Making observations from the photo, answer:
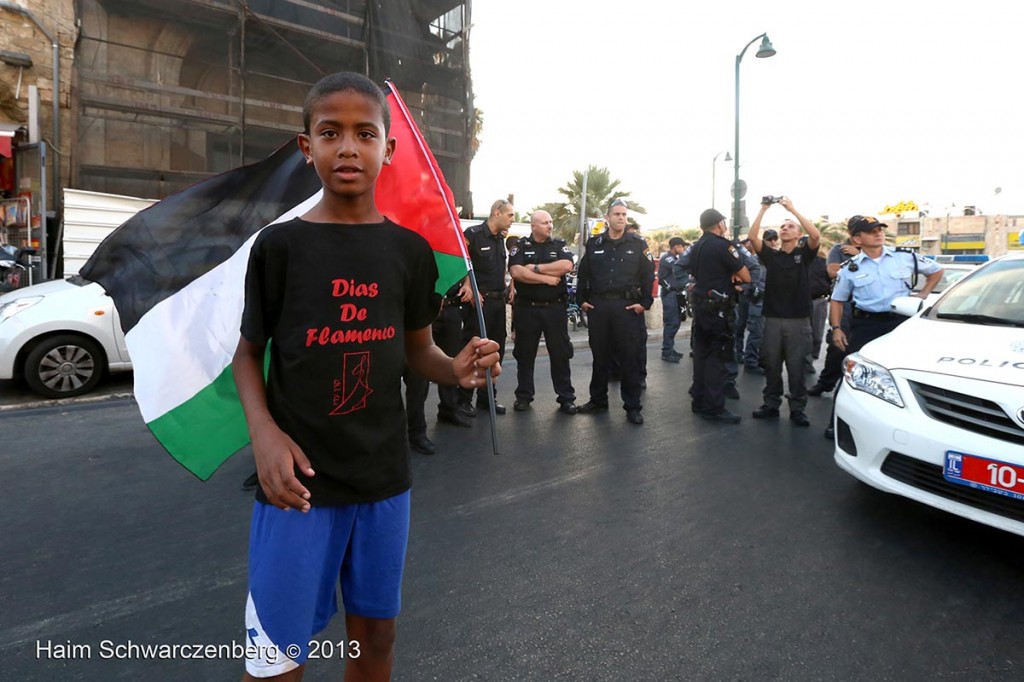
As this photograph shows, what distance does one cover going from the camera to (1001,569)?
3.05m

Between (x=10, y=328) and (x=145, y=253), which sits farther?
(x=10, y=328)

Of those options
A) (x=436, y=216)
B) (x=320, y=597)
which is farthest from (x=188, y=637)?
(x=436, y=216)

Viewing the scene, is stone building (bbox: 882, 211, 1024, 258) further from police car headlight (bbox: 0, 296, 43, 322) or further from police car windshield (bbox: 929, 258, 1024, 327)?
police car headlight (bbox: 0, 296, 43, 322)

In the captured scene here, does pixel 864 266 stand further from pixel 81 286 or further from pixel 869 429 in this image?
pixel 81 286

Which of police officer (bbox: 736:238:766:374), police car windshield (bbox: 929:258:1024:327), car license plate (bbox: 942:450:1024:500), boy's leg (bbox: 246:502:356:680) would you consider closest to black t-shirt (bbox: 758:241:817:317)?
police car windshield (bbox: 929:258:1024:327)

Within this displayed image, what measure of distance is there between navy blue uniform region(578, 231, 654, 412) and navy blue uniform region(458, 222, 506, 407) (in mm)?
919

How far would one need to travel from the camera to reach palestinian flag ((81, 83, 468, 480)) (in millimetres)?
2225

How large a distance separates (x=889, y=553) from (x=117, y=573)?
3743mm

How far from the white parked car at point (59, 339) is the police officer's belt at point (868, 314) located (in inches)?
263

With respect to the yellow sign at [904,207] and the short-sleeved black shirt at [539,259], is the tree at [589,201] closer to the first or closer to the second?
the short-sleeved black shirt at [539,259]

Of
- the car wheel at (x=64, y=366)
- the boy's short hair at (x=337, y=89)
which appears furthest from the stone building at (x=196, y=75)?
the boy's short hair at (x=337, y=89)

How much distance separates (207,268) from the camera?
2.51 metres

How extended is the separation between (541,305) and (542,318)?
131 millimetres

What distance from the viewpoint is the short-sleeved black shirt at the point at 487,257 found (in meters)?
6.16
